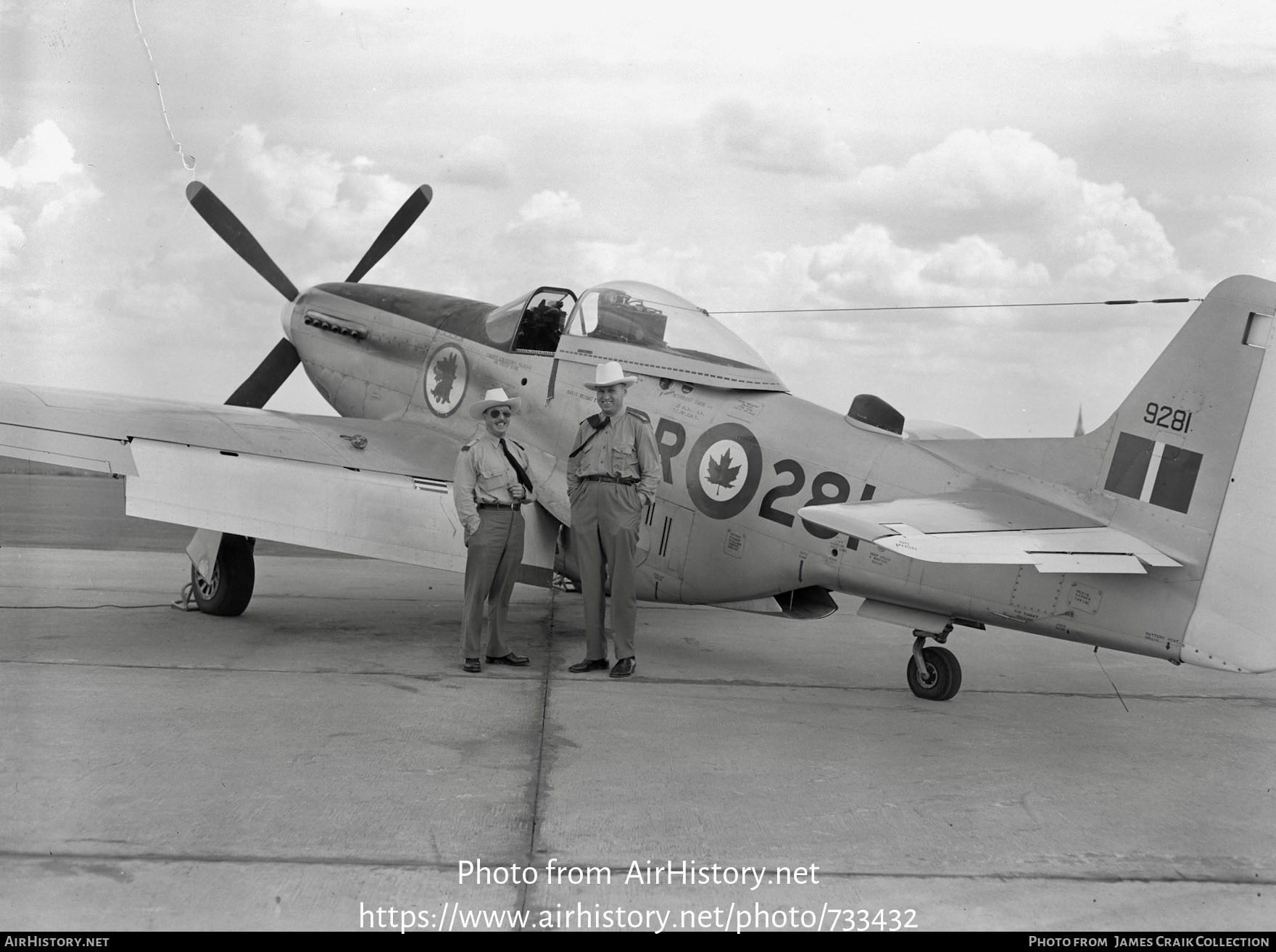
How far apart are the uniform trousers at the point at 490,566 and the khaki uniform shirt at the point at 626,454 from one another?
2.03 feet

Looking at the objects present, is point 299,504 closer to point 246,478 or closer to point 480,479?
point 246,478

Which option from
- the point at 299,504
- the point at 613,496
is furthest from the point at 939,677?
the point at 299,504

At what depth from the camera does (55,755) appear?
16.6 ft

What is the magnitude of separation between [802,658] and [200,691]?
4247 mm

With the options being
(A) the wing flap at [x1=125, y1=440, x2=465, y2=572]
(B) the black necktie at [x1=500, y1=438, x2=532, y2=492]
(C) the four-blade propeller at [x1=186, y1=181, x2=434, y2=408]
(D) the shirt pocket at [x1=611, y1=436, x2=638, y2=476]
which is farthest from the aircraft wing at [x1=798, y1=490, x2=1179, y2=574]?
(C) the four-blade propeller at [x1=186, y1=181, x2=434, y2=408]

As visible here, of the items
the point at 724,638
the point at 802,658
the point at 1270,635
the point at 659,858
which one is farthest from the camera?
the point at 724,638

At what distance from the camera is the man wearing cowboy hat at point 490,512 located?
24.5 feet

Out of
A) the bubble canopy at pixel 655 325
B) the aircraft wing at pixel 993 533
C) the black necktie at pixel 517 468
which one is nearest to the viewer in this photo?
the aircraft wing at pixel 993 533

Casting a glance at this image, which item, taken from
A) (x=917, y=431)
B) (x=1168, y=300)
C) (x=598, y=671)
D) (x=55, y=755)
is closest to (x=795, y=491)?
(x=598, y=671)

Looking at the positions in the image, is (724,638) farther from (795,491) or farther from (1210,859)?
(1210,859)

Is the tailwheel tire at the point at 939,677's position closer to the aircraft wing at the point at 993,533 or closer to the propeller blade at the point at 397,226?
the aircraft wing at the point at 993,533

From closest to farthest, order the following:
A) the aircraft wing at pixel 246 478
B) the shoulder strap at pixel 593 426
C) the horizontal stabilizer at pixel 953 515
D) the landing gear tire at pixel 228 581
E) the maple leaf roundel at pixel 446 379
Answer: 1. the horizontal stabilizer at pixel 953 515
2. the shoulder strap at pixel 593 426
3. the aircraft wing at pixel 246 478
4. the landing gear tire at pixel 228 581
5. the maple leaf roundel at pixel 446 379

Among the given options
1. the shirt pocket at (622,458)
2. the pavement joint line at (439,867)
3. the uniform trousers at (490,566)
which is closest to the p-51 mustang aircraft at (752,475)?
the uniform trousers at (490,566)

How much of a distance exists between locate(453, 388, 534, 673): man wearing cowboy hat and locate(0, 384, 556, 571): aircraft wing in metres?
0.37
